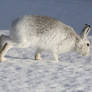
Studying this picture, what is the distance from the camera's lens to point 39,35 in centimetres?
502

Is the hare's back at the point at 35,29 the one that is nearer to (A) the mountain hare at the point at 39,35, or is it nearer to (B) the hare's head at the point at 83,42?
(A) the mountain hare at the point at 39,35

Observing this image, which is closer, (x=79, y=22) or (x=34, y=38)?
(x=34, y=38)

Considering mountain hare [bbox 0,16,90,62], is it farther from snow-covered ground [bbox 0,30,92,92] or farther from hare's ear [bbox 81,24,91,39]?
snow-covered ground [bbox 0,30,92,92]

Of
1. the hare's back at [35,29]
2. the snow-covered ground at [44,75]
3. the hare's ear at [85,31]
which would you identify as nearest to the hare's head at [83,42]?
the hare's ear at [85,31]

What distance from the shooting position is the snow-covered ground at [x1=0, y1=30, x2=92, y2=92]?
161 inches

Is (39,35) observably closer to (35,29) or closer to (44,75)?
(35,29)

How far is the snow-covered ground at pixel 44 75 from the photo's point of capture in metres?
4.08

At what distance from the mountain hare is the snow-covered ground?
1.08 ft

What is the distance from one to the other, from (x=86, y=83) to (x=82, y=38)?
1.43m

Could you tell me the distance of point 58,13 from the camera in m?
13.1

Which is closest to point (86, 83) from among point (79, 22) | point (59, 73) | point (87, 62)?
point (59, 73)

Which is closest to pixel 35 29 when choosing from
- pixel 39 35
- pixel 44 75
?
pixel 39 35

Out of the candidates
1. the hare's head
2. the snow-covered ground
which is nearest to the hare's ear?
the hare's head

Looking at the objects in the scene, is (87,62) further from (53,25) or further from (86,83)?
(86,83)
